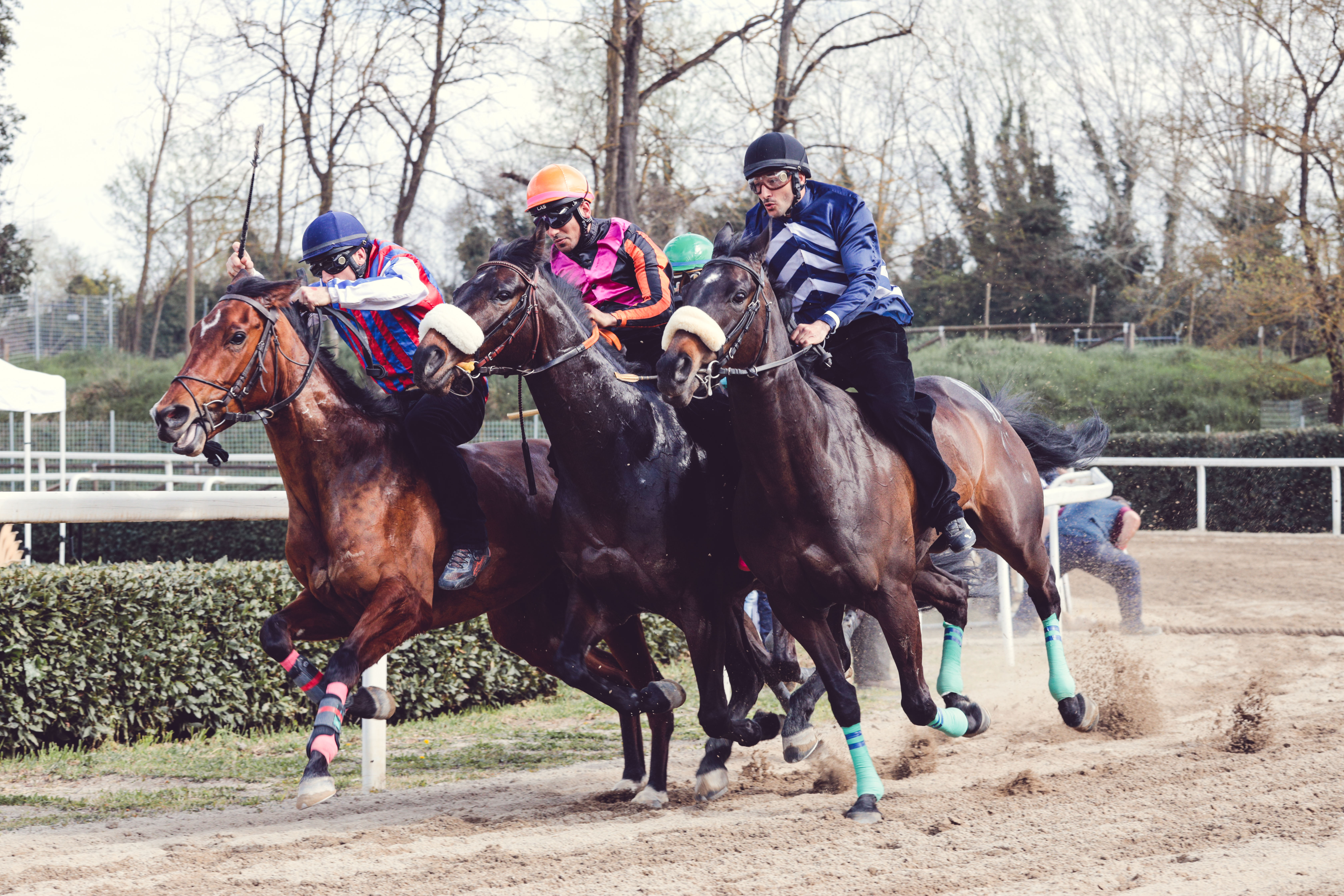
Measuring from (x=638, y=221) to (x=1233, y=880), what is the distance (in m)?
12.1

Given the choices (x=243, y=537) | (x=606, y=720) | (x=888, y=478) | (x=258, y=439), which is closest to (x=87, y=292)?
(x=258, y=439)

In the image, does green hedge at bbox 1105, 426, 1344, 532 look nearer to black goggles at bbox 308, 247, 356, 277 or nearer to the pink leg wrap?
black goggles at bbox 308, 247, 356, 277

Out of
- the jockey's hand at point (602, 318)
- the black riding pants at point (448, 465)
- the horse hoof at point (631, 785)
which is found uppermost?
the jockey's hand at point (602, 318)

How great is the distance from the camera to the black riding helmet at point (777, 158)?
4.60 m

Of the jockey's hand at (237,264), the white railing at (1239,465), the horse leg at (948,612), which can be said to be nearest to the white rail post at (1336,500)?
the white railing at (1239,465)

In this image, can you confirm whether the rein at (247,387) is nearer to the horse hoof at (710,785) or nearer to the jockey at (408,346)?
the jockey at (408,346)

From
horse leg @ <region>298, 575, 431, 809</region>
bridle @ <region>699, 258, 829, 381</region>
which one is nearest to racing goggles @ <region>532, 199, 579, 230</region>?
bridle @ <region>699, 258, 829, 381</region>

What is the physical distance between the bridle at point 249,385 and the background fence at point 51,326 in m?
27.9

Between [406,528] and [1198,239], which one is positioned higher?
[1198,239]

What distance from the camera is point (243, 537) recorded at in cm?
1295

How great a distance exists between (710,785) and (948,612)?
1438mm

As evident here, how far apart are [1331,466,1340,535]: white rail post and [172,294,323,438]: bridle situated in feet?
42.1

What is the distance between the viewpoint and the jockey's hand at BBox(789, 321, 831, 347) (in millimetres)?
4215

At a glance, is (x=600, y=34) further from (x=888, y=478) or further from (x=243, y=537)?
(x=888, y=478)
